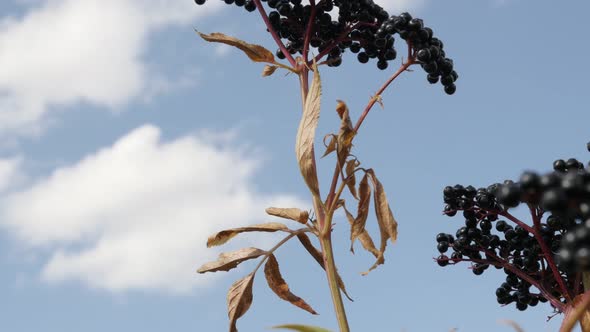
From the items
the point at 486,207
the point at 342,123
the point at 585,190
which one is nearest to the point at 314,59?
the point at 342,123

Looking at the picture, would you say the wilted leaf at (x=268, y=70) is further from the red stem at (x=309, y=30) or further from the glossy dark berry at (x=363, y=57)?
the glossy dark berry at (x=363, y=57)

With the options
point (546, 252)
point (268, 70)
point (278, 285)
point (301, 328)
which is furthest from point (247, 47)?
point (546, 252)

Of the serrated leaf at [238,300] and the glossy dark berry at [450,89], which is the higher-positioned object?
the glossy dark berry at [450,89]

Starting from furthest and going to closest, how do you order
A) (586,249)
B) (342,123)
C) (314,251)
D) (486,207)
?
(486,207)
(314,251)
(342,123)
(586,249)

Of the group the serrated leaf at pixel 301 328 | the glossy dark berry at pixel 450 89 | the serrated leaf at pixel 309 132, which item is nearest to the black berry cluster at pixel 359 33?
the glossy dark berry at pixel 450 89

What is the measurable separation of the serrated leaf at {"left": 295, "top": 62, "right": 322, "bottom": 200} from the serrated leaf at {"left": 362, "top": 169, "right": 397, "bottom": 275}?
269 mm

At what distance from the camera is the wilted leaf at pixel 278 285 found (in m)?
3.47

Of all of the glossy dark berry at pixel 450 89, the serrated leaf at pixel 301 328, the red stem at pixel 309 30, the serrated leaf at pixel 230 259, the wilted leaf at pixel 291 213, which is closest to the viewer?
the serrated leaf at pixel 301 328

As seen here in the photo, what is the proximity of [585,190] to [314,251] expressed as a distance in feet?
6.13

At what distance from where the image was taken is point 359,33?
3707mm

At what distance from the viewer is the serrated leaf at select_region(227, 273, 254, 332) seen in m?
3.40

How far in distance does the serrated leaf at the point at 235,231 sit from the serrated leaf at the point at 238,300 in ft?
0.63

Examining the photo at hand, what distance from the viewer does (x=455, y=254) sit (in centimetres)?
391

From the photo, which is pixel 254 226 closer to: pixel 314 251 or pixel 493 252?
pixel 314 251
